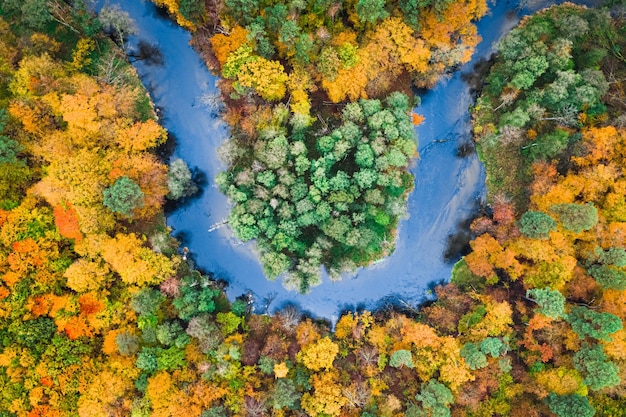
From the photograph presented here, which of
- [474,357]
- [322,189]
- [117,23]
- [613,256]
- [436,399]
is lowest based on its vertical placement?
[436,399]

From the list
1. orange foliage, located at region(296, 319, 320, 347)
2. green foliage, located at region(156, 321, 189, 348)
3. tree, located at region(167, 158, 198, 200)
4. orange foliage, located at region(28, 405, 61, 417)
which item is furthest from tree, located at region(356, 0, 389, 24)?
orange foliage, located at region(28, 405, 61, 417)

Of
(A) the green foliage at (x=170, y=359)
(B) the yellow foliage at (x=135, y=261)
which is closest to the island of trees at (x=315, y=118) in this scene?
(B) the yellow foliage at (x=135, y=261)

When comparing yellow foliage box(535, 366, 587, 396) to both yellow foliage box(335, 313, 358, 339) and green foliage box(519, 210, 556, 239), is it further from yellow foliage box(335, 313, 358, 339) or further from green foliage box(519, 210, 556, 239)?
yellow foliage box(335, 313, 358, 339)

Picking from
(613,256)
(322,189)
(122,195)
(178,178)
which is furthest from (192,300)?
(613,256)

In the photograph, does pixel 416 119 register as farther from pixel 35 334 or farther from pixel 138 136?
pixel 35 334

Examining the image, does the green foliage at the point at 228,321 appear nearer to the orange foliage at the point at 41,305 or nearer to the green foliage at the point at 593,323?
the orange foliage at the point at 41,305

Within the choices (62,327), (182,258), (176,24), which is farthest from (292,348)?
(176,24)
